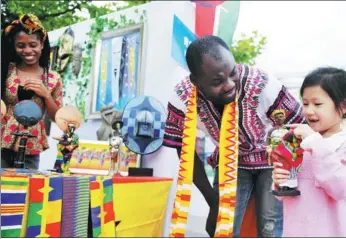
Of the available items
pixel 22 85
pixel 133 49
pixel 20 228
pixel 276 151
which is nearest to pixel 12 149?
pixel 22 85

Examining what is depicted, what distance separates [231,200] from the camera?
1.22m

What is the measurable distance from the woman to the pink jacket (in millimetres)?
809

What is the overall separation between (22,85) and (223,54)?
62cm

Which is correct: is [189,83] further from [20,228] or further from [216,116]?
[20,228]

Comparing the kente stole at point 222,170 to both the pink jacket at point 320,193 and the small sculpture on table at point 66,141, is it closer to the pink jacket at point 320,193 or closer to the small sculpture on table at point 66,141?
the pink jacket at point 320,193

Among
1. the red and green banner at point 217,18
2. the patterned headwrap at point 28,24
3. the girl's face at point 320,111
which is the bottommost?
the girl's face at point 320,111

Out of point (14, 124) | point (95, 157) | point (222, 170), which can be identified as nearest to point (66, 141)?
point (14, 124)

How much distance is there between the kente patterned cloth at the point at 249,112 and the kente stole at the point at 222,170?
0.16ft

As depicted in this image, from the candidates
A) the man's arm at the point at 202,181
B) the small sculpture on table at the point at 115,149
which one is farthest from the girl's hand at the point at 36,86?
the small sculpture on table at the point at 115,149

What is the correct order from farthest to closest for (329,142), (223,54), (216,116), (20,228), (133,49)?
(133,49), (216,116), (223,54), (20,228), (329,142)

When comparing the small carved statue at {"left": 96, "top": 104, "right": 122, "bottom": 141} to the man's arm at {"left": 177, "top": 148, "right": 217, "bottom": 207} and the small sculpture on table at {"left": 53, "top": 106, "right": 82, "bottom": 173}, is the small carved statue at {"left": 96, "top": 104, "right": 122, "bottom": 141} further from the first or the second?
the man's arm at {"left": 177, "top": 148, "right": 217, "bottom": 207}

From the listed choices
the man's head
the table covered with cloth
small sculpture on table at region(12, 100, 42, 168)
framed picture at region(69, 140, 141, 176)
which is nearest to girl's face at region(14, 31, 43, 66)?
small sculpture on table at region(12, 100, 42, 168)

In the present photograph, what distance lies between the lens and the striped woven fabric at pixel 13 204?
1.03m

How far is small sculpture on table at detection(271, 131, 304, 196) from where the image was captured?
979 millimetres
